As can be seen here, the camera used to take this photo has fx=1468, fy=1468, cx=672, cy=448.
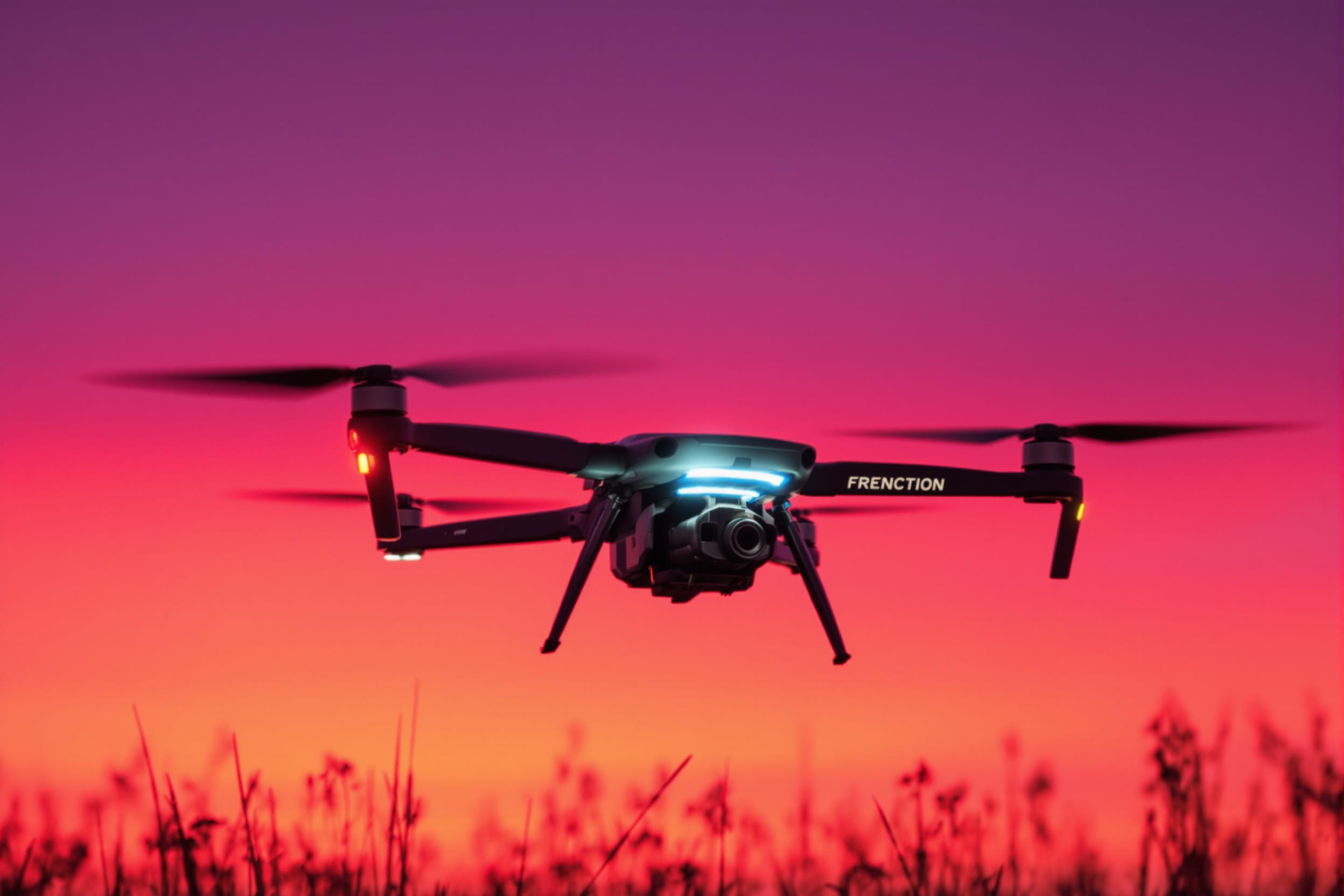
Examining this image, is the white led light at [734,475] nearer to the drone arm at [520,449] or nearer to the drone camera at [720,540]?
the drone camera at [720,540]

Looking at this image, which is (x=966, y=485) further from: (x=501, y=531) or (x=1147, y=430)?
(x=501, y=531)

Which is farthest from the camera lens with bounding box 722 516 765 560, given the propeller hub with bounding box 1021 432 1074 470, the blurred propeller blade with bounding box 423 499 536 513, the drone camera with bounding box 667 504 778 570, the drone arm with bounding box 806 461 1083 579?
the blurred propeller blade with bounding box 423 499 536 513

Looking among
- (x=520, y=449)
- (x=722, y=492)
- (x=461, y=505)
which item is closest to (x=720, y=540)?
(x=722, y=492)

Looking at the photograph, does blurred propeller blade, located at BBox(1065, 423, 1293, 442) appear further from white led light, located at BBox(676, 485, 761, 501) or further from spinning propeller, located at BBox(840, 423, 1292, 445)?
white led light, located at BBox(676, 485, 761, 501)

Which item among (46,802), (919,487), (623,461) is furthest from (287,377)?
(46,802)

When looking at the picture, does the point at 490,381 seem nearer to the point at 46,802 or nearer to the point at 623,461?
the point at 623,461
